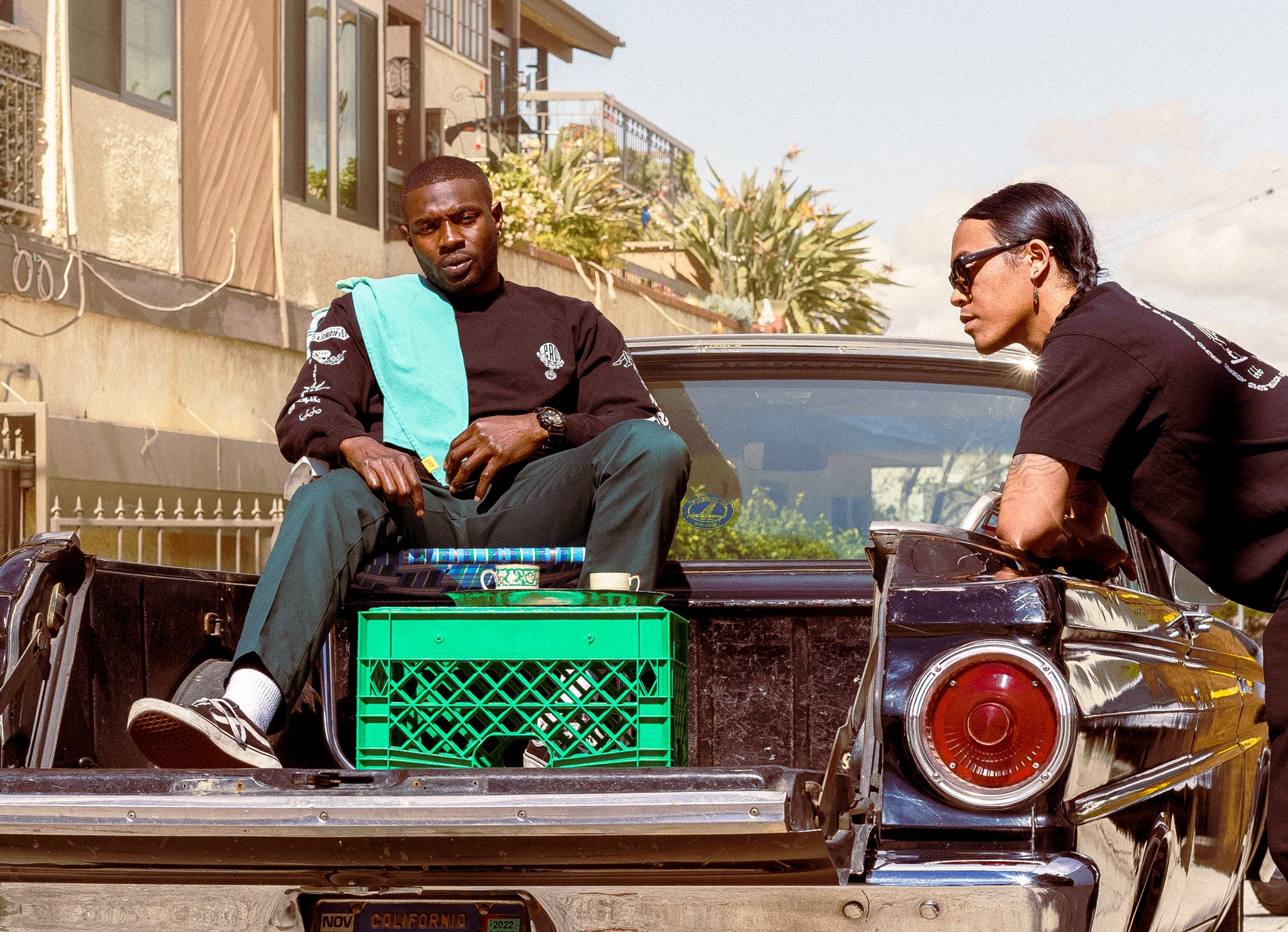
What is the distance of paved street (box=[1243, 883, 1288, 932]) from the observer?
618 cm

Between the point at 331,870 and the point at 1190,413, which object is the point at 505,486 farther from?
the point at 1190,413

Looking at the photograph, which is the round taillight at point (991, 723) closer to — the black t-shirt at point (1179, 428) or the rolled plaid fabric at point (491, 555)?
the black t-shirt at point (1179, 428)

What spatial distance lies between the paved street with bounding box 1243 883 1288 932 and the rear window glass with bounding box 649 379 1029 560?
2.63m

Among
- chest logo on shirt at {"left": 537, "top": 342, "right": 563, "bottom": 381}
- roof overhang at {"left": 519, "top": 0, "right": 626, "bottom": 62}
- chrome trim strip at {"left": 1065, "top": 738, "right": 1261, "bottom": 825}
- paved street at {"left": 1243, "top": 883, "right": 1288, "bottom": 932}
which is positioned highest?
roof overhang at {"left": 519, "top": 0, "right": 626, "bottom": 62}

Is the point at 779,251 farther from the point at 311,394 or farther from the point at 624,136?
the point at 311,394

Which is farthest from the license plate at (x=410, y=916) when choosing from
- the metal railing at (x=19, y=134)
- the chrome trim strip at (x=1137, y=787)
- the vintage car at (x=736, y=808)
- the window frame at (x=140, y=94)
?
the window frame at (x=140, y=94)

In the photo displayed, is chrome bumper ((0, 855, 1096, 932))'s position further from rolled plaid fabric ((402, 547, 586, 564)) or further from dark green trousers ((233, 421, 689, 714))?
rolled plaid fabric ((402, 547, 586, 564))

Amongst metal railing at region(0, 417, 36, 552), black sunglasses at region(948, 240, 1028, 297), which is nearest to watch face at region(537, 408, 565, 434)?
black sunglasses at region(948, 240, 1028, 297)

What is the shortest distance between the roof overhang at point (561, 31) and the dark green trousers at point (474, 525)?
23.9 m

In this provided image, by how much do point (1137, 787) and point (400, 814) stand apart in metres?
1.26

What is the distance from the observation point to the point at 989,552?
2785 millimetres

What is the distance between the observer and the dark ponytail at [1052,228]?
3100 mm

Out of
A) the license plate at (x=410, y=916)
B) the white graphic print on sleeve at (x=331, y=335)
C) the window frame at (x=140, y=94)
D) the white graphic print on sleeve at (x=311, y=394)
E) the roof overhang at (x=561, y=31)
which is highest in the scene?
the roof overhang at (x=561, y=31)

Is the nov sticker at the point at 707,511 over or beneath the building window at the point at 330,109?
beneath
